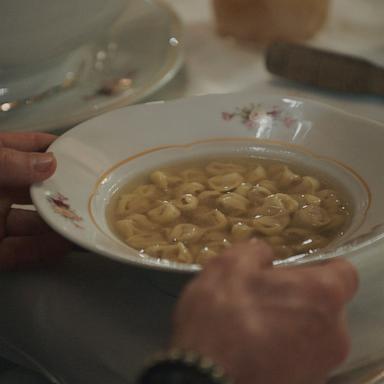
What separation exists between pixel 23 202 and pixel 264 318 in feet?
1.30

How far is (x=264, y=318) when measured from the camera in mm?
470

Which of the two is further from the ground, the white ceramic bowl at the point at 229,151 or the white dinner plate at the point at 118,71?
the white ceramic bowl at the point at 229,151

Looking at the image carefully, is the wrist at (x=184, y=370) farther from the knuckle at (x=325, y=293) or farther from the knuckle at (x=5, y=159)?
the knuckle at (x=5, y=159)

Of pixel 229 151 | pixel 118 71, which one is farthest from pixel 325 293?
pixel 118 71

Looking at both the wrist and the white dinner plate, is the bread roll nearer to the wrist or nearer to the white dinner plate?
the white dinner plate

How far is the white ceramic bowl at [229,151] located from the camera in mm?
625

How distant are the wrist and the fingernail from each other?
284 millimetres

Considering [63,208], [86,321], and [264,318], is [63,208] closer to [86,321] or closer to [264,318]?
[86,321]

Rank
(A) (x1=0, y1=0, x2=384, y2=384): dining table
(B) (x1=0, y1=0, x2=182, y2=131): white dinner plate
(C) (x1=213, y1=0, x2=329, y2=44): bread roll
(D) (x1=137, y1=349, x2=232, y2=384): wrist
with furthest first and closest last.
→ (C) (x1=213, y1=0, x2=329, y2=44): bread roll
(B) (x1=0, y1=0, x2=182, y2=131): white dinner plate
(A) (x1=0, y1=0, x2=384, y2=384): dining table
(D) (x1=137, y1=349, x2=232, y2=384): wrist

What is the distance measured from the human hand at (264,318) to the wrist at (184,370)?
0.04 ft

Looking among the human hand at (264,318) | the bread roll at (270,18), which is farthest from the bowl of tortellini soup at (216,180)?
the bread roll at (270,18)

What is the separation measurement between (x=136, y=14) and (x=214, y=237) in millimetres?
670

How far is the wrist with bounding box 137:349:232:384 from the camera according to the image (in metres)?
0.43

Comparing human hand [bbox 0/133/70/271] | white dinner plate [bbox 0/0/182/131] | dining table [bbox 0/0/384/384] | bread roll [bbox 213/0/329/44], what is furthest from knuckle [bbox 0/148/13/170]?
bread roll [bbox 213/0/329/44]
